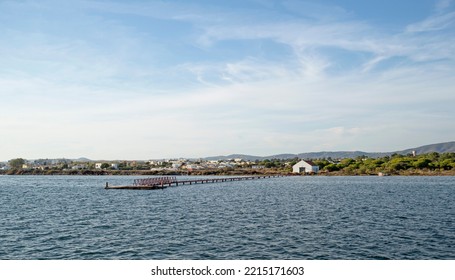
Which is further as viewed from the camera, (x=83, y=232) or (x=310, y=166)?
(x=310, y=166)

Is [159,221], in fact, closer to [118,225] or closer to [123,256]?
[118,225]

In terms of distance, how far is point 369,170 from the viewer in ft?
634

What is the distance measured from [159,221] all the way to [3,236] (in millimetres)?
14369

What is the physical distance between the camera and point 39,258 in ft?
94.0
